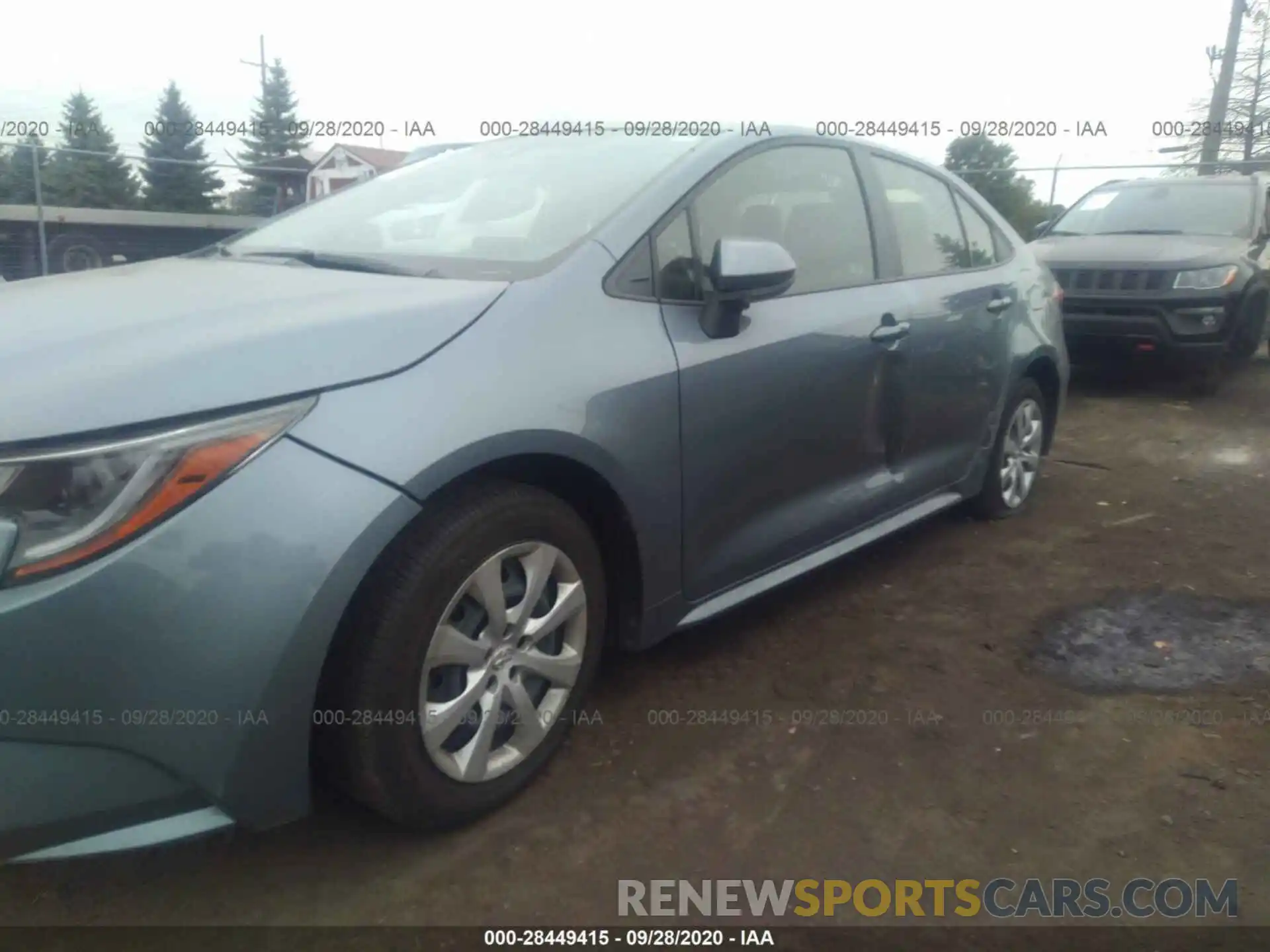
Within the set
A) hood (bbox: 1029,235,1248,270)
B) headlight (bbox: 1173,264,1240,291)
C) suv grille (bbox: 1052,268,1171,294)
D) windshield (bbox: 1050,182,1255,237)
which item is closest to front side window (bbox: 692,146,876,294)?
hood (bbox: 1029,235,1248,270)

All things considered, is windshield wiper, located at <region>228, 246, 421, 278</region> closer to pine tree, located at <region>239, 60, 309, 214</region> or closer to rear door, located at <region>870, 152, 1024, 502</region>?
rear door, located at <region>870, 152, 1024, 502</region>

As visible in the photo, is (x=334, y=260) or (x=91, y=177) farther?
(x=91, y=177)

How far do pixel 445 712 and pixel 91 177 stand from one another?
945 centimetres

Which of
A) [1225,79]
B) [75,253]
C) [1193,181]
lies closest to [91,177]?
[75,253]

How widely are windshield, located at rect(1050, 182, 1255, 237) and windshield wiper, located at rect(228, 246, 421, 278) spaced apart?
7063mm

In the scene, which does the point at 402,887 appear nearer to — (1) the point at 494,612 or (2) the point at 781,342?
(1) the point at 494,612

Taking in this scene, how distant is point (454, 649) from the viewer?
2164 mm

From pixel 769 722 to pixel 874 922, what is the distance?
779 mm

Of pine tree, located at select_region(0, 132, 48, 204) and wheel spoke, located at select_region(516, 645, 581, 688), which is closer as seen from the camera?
wheel spoke, located at select_region(516, 645, 581, 688)

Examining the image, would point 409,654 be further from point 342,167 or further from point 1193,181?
point 342,167

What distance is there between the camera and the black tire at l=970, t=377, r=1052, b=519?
14.2 feet

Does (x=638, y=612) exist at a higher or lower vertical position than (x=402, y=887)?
higher

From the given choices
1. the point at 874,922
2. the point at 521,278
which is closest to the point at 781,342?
the point at 521,278

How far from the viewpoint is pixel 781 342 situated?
2.93 m
